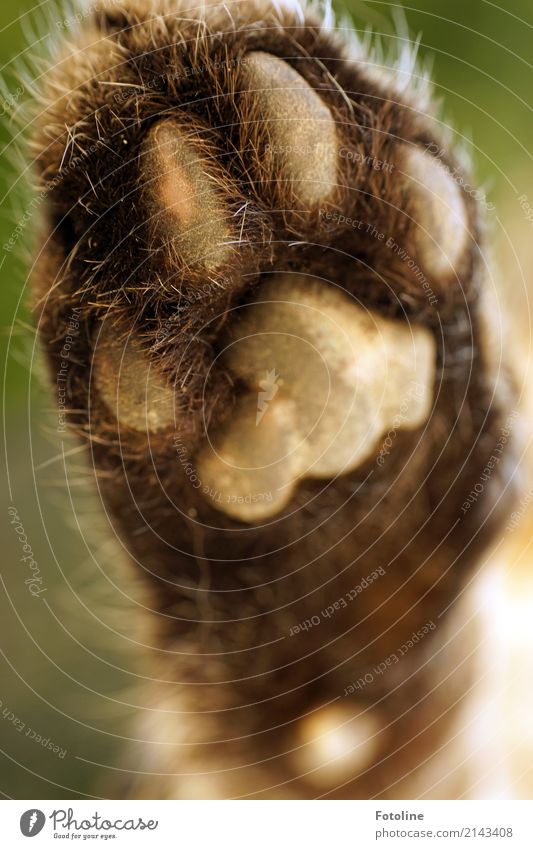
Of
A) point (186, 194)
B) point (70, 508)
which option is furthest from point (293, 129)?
point (70, 508)

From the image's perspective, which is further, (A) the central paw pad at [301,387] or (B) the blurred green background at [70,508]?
(B) the blurred green background at [70,508]

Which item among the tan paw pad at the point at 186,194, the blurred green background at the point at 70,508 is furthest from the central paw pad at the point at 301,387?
the blurred green background at the point at 70,508

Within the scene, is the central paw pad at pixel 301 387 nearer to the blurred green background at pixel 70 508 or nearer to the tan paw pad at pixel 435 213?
the tan paw pad at pixel 435 213

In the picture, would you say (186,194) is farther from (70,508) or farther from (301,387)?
(70,508)

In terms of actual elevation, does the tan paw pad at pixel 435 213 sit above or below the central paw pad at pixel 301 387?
above
